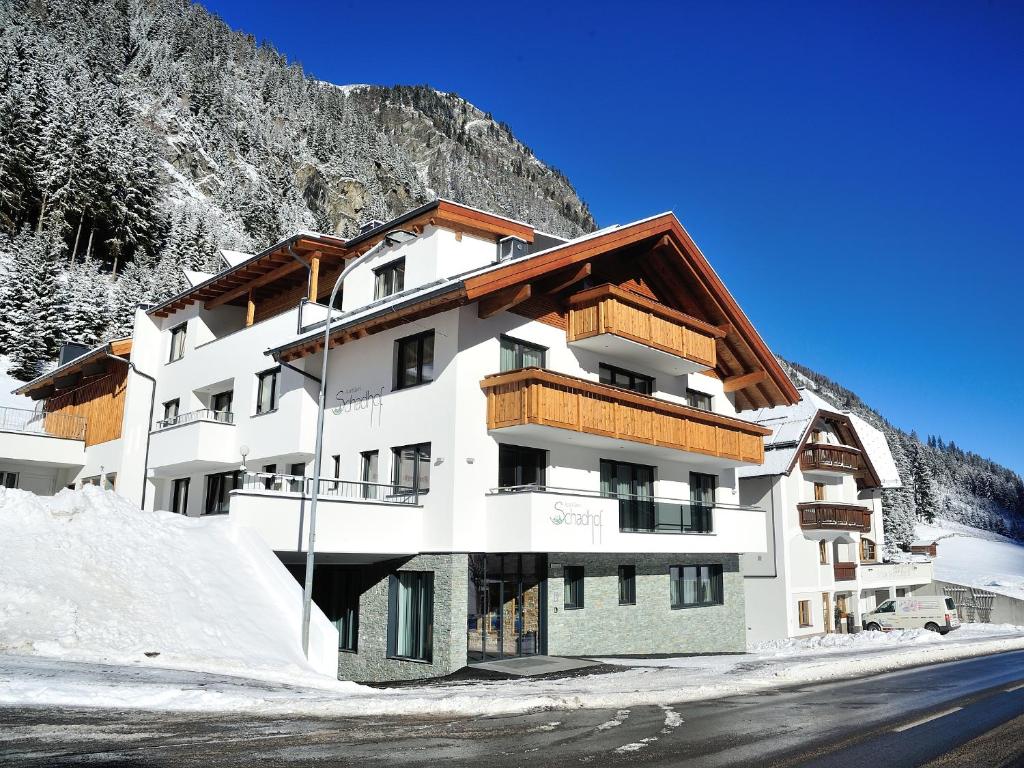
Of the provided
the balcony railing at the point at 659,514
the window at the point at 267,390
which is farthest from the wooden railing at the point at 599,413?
the window at the point at 267,390

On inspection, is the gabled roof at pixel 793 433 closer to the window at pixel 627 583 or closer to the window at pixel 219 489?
the window at pixel 627 583

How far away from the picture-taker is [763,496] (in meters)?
41.7

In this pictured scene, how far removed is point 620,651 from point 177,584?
14.0 metres

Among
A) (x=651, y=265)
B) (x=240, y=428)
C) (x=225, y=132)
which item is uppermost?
(x=225, y=132)

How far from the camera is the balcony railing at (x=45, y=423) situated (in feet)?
125

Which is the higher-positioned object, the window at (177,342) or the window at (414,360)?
the window at (177,342)

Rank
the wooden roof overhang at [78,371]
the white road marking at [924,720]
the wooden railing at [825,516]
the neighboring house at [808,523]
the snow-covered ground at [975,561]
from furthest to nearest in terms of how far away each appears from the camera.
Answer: the snow-covered ground at [975,561] < the wooden railing at [825,516] < the neighboring house at [808,523] < the wooden roof overhang at [78,371] < the white road marking at [924,720]

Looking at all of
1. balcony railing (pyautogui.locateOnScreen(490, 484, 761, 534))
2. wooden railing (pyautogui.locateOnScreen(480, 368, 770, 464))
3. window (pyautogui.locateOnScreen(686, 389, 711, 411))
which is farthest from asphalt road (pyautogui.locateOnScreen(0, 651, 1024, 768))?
window (pyautogui.locateOnScreen(686, 389, 711, 411))

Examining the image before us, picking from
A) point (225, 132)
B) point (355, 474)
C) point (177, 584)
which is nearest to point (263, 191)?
point (225, 132)

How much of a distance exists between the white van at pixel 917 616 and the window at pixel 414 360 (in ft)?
117

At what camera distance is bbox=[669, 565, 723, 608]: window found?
1064 inches

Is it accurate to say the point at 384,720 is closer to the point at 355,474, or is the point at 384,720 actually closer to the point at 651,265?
the point at 355,474

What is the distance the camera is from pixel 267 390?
27.3m

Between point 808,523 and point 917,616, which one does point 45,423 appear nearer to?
point 808,523
